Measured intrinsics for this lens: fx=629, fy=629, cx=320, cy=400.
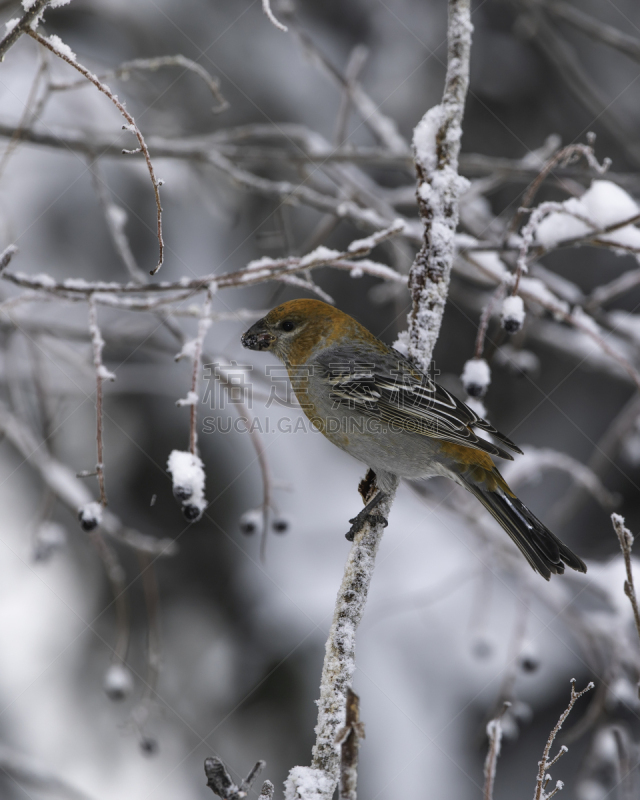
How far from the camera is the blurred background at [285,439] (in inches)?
136

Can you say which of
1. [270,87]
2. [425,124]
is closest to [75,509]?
[425,124]

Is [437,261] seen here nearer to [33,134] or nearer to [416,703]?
[33,134]

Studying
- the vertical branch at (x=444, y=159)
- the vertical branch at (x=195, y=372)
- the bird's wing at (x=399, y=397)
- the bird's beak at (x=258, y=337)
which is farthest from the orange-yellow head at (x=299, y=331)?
the vertical branch at (x=195, y=372)

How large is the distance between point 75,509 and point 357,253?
1.82 m

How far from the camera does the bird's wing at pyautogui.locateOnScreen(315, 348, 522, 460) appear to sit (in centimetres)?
257

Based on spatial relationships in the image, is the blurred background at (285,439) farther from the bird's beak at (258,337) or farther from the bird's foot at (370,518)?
the bird's foot at (370,518)

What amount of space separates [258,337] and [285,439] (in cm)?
204

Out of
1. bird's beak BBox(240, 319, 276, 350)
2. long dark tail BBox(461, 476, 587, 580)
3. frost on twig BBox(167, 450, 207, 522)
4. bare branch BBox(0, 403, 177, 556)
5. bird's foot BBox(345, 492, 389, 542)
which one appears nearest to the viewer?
frost on twig BBox(167, 450, 207, 522)

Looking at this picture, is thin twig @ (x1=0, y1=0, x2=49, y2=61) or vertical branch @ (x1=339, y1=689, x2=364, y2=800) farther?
thin twig @ (x1=0, y1=0, x2=49, y2=61)

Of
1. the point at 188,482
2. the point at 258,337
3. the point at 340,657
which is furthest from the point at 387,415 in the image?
the point at 340,657

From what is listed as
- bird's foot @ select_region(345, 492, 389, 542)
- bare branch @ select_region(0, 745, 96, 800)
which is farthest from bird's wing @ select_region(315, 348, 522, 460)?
bare branch @ select_region(0, 745, 96, 800)

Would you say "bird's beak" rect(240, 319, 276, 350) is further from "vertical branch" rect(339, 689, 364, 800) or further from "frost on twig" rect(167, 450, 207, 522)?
"vertical branch" rect(339, 689, 364, 800)

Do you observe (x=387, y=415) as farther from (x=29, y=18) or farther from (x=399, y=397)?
(x=29, y=18)

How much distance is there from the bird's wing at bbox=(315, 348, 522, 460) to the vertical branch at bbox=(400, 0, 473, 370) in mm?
499
